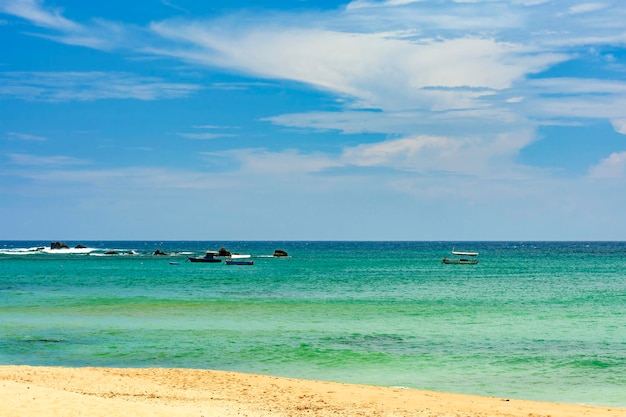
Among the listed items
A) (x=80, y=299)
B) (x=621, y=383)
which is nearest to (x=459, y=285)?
(x=80, y=299)

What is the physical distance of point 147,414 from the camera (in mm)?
14211

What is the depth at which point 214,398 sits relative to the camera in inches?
693

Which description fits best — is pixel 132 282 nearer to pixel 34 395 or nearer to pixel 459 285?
pixel 459 285

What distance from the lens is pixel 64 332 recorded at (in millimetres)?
30438

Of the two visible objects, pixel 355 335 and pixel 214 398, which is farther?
pixel 355 335

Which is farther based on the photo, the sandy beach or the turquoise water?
the turquoise water

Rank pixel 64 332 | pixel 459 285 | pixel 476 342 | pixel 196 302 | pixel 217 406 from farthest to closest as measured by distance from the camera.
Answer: pixel 459 285, pixel 196 302, pixel 64 332, pixel 476 342, pixel 217 406

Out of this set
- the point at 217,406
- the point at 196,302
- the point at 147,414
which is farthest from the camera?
the point at 196,302

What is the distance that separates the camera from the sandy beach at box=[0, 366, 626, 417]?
14.7 m

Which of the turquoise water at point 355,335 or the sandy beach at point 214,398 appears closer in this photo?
the sandy beach at point 214,398

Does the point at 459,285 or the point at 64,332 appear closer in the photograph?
the point at 64,332

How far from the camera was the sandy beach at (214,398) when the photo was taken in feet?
48.3

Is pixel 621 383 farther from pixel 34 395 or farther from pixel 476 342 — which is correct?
pixel 34 395

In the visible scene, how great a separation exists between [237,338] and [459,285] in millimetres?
36236
